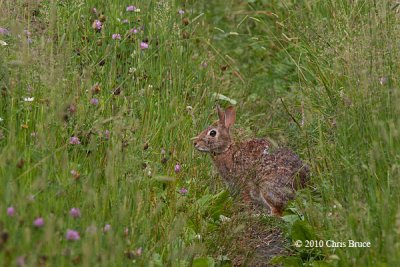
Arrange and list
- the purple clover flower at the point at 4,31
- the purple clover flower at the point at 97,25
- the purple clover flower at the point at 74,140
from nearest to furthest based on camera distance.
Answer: the purple clover flower at the point at 74,140 < the purple clover flower at the point at 4,31 < the purple clover flower at the point at 97,25

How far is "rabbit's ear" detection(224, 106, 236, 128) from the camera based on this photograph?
764 centimetres

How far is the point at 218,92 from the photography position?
327 inches

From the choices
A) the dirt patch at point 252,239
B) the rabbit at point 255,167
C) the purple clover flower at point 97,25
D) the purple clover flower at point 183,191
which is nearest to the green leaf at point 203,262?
the dirt patch at point 252,239

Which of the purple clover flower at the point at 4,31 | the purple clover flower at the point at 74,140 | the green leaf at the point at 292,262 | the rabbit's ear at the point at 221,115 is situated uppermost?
the purple clover flower at the point at 4,31

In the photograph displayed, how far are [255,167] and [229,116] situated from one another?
2.73 feet

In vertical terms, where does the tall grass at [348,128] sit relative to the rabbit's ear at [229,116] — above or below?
above

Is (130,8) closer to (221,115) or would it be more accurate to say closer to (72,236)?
(221,115)

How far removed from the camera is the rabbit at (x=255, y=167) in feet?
22.4

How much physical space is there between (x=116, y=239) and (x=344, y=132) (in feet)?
6.21

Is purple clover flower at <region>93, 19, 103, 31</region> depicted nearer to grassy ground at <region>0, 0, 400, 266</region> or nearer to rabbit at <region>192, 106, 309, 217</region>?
grassy ground at <region>0, 0, 400, 266</region>

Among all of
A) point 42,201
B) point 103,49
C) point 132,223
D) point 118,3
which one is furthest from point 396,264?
point 118,3

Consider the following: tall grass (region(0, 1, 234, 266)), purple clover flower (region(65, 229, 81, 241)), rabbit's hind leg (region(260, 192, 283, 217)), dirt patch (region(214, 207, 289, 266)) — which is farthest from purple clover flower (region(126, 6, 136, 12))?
purple clover flower (region(65, 229, 81, 241))

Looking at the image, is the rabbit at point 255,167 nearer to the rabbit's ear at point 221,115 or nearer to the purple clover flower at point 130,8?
the rabbit's ear at point 221,115

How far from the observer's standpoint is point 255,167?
273 inches
